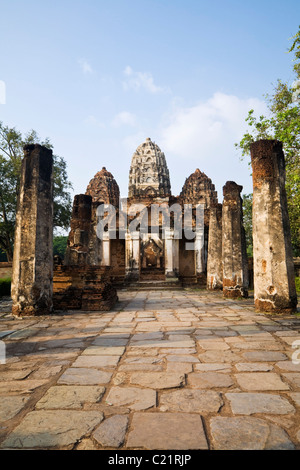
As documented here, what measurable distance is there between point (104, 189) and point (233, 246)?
841 inches

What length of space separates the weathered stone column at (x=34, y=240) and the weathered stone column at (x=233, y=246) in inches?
190

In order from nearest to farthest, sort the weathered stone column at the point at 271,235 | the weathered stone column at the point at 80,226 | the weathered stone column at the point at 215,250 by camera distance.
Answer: the weathered stone column at the point at 271,235 < the weathered stone column at the point at 215,250 < the weathered stone column at the point at 80,226

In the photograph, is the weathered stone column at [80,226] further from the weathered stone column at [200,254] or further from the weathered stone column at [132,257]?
the weathered stone column at [200,254]

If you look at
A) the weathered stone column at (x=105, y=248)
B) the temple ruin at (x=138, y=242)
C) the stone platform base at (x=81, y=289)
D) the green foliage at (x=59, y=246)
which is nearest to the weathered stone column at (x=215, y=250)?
the temple ruin at (x=138, y=242)

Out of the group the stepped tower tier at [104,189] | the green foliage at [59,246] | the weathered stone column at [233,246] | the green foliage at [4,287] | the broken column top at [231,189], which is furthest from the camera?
the green foliage at [59,246]

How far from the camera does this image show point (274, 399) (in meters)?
1.92

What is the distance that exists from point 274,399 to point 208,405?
17.7 inches

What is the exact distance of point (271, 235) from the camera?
17.8ft

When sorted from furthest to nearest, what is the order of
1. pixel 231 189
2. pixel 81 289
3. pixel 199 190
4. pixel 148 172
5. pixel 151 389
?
pixel 148 172 → pixel 199 190 → pixel 231 189 → pixel 81 289 → pixel 151 389

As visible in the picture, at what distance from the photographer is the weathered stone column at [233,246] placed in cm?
819

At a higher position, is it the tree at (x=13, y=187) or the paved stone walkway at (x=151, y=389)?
the tree at (x=13, y=187)

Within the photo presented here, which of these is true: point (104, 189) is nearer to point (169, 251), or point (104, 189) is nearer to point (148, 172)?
point (148, 172)

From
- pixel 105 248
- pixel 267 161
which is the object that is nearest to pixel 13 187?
pixel 105 248
